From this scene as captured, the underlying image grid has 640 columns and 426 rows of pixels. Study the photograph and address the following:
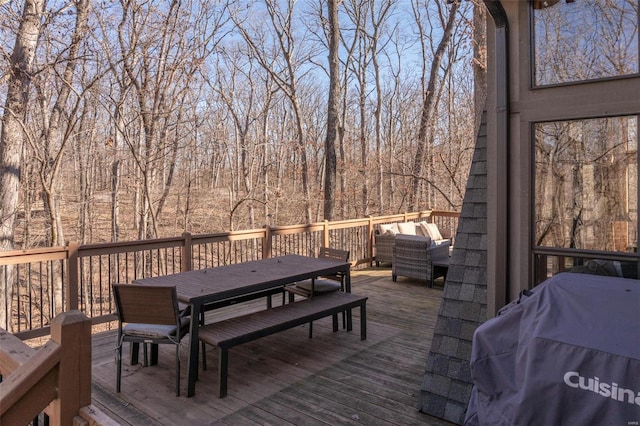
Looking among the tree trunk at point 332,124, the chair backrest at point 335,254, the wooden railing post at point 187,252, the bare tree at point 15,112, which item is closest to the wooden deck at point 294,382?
the chair backrest at point 335,254

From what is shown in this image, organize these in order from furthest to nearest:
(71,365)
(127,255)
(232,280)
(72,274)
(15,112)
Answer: (15,112)
(127,255)
(72,274)
(232,280)
(71,365)

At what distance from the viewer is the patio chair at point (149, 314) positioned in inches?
130

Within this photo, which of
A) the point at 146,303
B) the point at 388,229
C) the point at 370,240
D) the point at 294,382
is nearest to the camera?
the point at 146,303

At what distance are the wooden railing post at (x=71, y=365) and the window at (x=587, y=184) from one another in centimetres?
259

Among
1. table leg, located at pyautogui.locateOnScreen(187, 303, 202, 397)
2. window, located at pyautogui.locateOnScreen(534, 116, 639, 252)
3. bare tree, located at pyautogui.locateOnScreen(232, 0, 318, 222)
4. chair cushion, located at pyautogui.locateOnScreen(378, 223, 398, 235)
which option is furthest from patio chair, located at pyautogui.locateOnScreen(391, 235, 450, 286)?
bare tree, located at pyautogui.locateOnScreen(232, 0, 318, 222)

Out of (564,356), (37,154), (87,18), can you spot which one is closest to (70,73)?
(87,18)

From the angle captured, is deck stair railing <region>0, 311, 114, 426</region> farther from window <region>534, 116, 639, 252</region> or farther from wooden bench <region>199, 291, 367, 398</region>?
window <region>534, 116, 639, 252</region>

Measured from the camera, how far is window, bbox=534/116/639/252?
2502mm

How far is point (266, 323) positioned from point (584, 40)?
3.12 m

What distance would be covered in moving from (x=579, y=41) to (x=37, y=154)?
768 centimetres

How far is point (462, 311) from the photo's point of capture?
3180 mm

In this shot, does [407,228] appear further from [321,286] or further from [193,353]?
[193,353]

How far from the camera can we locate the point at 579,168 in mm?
2637

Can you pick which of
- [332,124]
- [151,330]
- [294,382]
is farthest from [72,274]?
[332,124]
